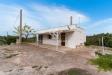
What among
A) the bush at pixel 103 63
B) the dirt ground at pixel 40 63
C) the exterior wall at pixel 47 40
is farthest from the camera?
the exterior wall at pixel 47 40

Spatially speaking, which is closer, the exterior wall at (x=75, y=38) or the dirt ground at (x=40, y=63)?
the dirt ground at (x=40, y=63)

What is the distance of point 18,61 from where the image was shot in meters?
21.5

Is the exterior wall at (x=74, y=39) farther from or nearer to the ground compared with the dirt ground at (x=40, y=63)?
farther from the ground

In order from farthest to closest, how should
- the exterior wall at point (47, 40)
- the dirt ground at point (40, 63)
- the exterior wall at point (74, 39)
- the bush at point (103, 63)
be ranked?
the exterior wall at point (47, 40) < the exterior wall at point (74, 39) < the bush at point (103, 63) < the dirt ground at point (40, 63)

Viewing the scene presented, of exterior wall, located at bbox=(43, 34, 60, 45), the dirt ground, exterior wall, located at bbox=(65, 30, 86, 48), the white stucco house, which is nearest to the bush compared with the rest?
the dirt ground

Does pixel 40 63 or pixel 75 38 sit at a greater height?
pixel 75 38

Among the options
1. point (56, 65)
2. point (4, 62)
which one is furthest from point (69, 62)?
point (4, 62)

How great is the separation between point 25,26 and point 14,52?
1906 cm

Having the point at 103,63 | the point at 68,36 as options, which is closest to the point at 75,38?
the point at 68,36

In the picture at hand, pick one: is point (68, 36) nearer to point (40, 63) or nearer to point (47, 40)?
point (47, 40)

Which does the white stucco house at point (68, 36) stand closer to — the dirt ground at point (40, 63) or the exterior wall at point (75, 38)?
the exterior wall at point (75, 38)

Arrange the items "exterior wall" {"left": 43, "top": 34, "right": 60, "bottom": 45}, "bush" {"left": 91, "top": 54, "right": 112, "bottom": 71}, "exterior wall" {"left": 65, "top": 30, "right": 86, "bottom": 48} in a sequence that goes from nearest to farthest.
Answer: "bush" {"left": 91, "top": 54, "right": 112, "bottom": 71}
"exterior wall" {"left": 65, "top": 30, "right": 86, "bottom": 48}
"exterior wall" {"left": 43, "top": 34, "right": 60, "bottom": 45}

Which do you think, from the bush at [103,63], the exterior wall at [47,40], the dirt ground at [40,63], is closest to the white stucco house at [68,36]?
the exterior wall at [47,40]

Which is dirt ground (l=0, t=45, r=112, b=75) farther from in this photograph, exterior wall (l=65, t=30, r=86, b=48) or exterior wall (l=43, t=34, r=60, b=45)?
exterior wall (l=43, t=34, r=60, b=45)
